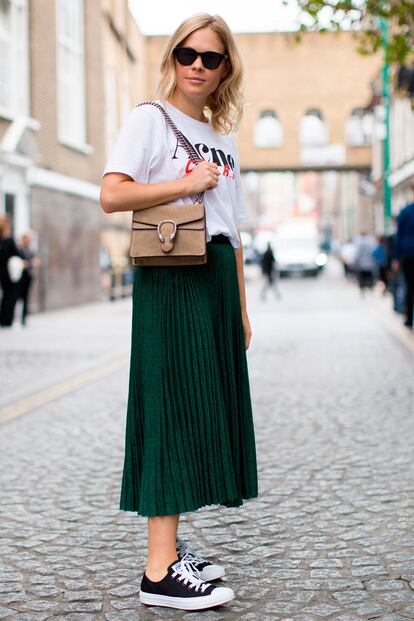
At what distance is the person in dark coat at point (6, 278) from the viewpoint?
50.9 ft

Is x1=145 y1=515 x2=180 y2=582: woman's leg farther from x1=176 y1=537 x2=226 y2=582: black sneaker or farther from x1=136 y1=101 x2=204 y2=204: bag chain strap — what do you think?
x1=136 y1=101 x2=204 y2=204: bag chain strap

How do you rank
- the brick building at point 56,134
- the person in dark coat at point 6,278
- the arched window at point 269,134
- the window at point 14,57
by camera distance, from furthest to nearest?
the arched window at point 269,134 → the brick building at point 56,134 → the window at point 14,57 → the person in dark coat at point 6,278

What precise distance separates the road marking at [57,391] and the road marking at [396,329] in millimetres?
3444

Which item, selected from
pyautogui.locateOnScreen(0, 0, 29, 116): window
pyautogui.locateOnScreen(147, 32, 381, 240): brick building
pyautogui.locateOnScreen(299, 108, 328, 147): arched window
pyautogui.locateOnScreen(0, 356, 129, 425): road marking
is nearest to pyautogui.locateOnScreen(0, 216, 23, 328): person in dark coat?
pyautogui.locateOnScreen(0, 0, 29, 116): window

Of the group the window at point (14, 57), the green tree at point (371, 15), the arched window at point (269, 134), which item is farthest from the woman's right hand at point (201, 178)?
the arched window at point (269, 134)

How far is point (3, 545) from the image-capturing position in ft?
13.2

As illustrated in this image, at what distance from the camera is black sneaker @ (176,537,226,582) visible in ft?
11.1

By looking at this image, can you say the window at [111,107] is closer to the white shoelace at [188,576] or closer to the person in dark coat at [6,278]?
the person in dark coat at [6,278]

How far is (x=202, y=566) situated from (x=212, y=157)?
132 cm

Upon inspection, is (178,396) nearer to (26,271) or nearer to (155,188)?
(155,188)

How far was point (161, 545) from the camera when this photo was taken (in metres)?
3.27

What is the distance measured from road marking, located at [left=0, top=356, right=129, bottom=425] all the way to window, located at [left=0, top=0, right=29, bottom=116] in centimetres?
895

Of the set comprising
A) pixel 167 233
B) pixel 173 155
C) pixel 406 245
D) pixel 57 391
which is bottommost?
pixel 57 391

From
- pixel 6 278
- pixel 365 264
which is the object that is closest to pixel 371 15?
pixel 6 278
